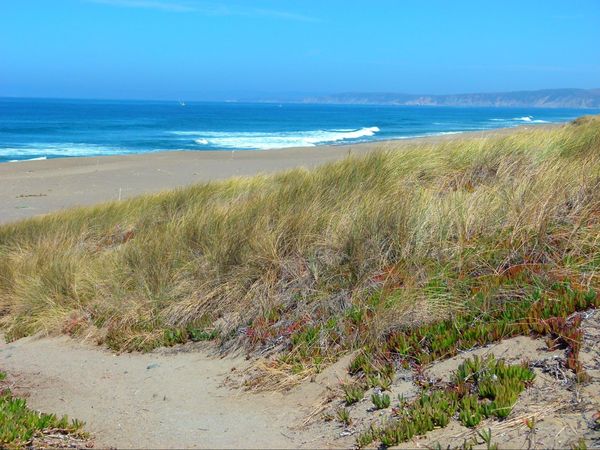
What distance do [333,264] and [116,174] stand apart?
1901 centimetres

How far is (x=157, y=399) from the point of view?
16.3 ft

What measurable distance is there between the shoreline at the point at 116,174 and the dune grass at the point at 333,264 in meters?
5.54

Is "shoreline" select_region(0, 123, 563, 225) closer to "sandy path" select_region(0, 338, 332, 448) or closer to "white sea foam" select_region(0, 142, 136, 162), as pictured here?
"white sea foam" select_region(0, 142, 136, 162)

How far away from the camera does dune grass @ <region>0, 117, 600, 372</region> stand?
5.11 meters

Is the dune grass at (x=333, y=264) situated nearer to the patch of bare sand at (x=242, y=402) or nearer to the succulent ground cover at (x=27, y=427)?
the patch of bare sand at (x=242, y=402)

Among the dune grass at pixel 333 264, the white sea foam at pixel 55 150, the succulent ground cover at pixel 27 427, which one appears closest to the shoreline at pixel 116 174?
the white sea foam at pixel 55 150

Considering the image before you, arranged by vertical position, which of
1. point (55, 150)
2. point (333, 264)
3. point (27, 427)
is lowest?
point (55, 150)

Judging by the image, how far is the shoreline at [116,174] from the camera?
17.5m

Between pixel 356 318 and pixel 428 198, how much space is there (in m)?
1.94

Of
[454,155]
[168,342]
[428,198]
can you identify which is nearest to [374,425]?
[168,342]

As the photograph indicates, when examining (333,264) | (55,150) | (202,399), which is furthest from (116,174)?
(202,399)

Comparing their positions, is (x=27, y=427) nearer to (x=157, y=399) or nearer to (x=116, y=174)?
(x=157, y=399)

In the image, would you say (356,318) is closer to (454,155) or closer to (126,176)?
(454,155)

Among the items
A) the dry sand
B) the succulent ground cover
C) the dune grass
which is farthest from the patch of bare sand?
the dune grass
